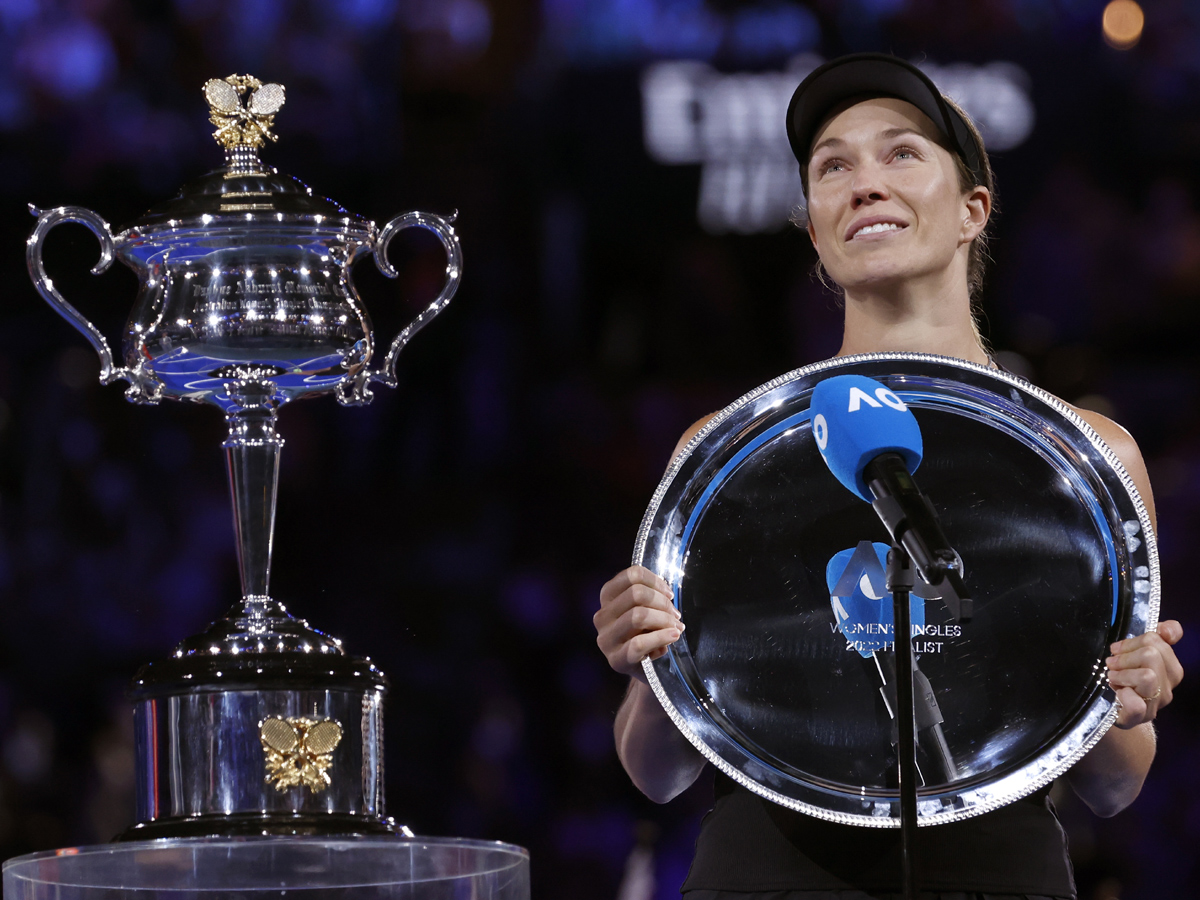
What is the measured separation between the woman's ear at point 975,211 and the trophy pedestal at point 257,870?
2.50ft

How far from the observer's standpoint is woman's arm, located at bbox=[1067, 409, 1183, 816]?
123cm

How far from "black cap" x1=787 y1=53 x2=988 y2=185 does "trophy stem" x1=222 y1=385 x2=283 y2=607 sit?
23.3 inches

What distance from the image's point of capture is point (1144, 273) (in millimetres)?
4277

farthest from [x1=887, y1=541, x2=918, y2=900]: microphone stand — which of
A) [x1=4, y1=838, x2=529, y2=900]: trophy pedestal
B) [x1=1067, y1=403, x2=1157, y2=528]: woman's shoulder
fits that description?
[x1=1067, y1=403, x2=1157, y2=528]: woman's shoulder

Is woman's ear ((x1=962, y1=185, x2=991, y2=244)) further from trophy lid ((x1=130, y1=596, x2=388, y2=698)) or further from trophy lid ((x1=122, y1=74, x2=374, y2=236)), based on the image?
trophy lid ((x1=130, y1=596, x2=388, y2=698))

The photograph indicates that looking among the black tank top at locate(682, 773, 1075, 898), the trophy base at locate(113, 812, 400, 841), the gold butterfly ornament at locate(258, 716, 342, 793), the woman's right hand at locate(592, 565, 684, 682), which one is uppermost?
the woman's right hand at locate(592, 565, 684, 682)

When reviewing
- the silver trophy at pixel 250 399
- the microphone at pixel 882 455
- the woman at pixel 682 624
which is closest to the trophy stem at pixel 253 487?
the silver trophy at pixel 250 399

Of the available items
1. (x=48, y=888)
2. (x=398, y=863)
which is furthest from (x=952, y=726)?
(x=48, y=888)

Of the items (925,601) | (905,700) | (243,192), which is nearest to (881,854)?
(925,601)

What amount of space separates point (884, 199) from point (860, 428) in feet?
1.61

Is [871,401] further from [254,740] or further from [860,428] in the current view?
[254,740]

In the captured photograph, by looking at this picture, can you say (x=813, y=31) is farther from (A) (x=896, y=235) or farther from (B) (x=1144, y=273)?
(A) (x=896, y=235)

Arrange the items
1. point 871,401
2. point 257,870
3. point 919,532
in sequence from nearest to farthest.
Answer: point 919,532 < point 871,401 < point 257,870

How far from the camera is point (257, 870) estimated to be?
3.99 feet
